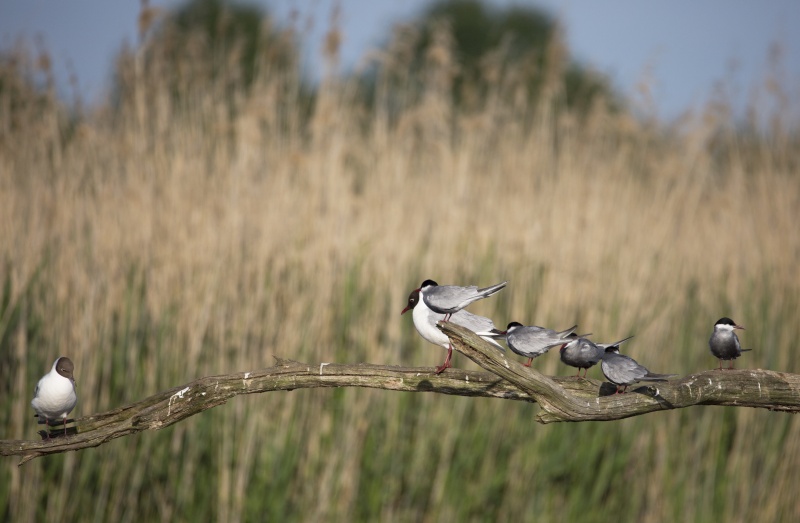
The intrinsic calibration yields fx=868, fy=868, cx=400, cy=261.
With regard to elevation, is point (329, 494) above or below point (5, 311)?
below

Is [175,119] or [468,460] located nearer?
[468,460]

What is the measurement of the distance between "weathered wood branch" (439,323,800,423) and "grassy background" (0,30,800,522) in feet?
10.9

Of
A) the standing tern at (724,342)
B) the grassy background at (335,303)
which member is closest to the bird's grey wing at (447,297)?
the standing tern at (724,342)

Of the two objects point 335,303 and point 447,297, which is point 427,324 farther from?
point 335,303

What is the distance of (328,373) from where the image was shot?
6.63ft

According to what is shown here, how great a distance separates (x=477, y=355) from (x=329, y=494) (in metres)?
3.66

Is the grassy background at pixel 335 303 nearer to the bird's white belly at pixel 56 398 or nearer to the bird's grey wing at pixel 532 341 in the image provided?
the bird's white belly at pixel 56 398

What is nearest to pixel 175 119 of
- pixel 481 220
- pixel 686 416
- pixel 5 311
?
pixel 5 311

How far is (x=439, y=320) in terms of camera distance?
1.85 m

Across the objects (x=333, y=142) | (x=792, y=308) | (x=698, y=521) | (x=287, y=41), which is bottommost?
(x=698, y=521)

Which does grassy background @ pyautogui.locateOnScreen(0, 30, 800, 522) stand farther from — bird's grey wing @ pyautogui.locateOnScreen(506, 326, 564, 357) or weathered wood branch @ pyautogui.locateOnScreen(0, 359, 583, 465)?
bird's grey wing @ pyautogui.locateOnScreen(506, 326, 564, 357)

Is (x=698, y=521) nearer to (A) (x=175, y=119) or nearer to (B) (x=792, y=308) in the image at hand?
(B) (x=792, y=308)

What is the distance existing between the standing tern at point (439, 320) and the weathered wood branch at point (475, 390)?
2.7 inches

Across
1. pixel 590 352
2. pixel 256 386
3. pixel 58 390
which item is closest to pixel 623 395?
pixel 590 352
